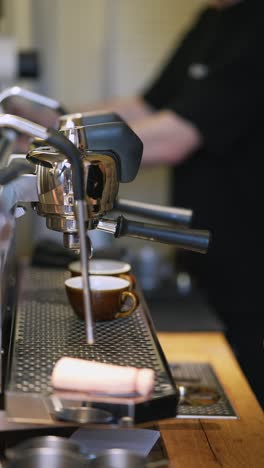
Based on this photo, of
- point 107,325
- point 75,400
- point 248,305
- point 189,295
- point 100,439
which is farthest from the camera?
point 248,305

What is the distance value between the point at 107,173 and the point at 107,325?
0.24 m

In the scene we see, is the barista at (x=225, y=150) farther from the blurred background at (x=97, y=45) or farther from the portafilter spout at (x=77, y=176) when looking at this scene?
the portafilter spout at (x=77, y=176)

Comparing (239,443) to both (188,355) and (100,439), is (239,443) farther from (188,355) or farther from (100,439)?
(188,355)

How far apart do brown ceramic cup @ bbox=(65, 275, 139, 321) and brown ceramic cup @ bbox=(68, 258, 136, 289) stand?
0.04 metres

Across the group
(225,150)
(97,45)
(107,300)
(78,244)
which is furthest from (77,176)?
(97,45)

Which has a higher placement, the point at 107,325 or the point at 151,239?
the point at 151,239

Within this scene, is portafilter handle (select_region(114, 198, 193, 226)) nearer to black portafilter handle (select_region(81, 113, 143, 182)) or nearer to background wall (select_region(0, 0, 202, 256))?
black portafilter handle (select_region(81, 113, 143, 182))

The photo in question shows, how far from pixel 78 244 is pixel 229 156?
1.25 m

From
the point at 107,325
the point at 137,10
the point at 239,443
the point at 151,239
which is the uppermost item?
the point at 137,10

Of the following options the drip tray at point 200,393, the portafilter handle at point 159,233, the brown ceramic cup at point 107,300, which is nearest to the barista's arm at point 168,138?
the drip tray at point 200,393

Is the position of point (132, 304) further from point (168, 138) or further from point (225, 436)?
point (168, 138)

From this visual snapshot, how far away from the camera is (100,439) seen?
0.84 metres

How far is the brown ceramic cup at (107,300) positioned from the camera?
3.14ft

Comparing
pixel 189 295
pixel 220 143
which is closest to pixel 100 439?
pixel 189 295
